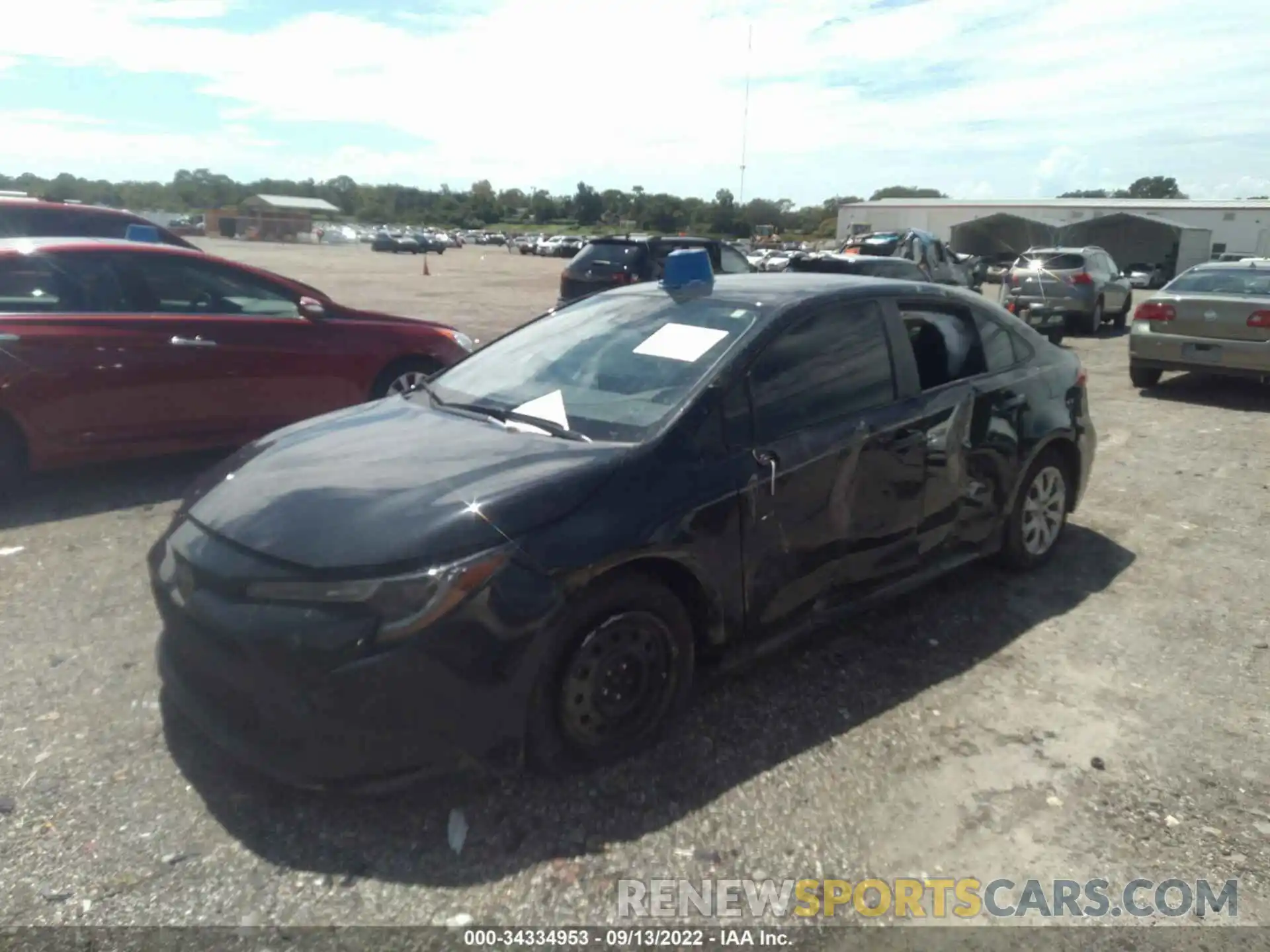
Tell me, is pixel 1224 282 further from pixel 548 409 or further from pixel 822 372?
pixel 548 409

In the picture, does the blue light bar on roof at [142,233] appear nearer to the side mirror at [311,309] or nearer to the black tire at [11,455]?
the side mirror at [311,309]

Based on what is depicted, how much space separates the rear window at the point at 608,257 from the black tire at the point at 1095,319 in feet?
30.0

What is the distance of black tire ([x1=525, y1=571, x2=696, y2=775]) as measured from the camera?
2.91 m

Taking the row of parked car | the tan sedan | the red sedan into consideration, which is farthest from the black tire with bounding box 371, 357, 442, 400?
the tan sedan

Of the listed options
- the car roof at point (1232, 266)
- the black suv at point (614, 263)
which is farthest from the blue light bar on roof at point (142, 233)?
the car roof at point (1232, 266)

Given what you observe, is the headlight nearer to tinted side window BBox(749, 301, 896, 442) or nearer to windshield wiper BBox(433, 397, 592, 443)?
windshield wiper BBox(433, 397, 592, 443)

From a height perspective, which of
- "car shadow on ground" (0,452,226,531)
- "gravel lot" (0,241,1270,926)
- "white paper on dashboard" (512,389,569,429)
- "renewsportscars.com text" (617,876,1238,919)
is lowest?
"renewsportscars.com text" (617,876,1238,919)

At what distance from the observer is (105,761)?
3.17 meters

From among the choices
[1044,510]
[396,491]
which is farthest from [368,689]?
[1044,510]

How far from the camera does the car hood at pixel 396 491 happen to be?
2805 millimetres

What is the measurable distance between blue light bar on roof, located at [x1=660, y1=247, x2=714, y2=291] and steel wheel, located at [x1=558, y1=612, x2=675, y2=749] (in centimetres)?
172

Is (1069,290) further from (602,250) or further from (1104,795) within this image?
(1104,795)

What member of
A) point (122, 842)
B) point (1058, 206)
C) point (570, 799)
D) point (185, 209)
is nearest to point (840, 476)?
point (570, 799)

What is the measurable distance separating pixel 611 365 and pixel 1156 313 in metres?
8.92
